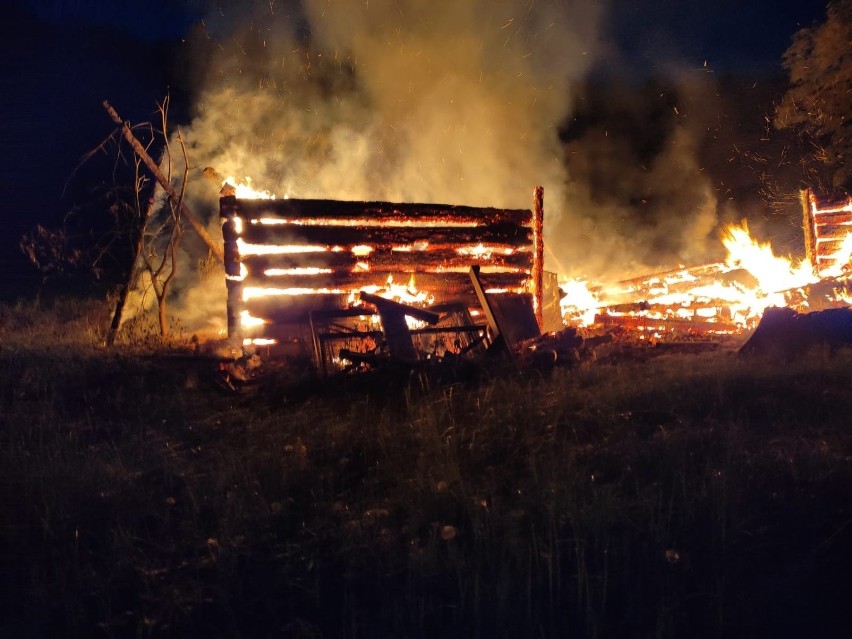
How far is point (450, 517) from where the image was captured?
3.93m

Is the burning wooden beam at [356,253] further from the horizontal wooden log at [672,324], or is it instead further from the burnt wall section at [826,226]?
the burnt wall section at [826,226]

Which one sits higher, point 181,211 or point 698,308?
point 181,211

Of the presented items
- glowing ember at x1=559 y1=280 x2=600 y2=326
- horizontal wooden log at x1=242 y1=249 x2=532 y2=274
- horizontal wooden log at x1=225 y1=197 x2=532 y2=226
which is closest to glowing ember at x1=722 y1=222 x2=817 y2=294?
glowing ember at x1=559 y1=280 x2=600 y2=326

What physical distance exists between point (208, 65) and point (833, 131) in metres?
16.9

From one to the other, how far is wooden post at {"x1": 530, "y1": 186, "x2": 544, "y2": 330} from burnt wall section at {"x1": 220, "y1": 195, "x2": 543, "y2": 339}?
0.09 feet

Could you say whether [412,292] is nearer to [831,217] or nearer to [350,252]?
[350,252]

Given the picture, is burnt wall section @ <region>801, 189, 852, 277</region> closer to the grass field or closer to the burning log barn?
the burning log barn

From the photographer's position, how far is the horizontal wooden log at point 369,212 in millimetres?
10047

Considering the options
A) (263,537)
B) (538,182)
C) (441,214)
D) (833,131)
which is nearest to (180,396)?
(263,537)

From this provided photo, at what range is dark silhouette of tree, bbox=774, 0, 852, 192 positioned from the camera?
17.3m

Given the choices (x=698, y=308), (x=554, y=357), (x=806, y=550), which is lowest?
(x=806, y=550)

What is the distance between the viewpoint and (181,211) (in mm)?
12617

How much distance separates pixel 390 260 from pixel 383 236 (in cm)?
39

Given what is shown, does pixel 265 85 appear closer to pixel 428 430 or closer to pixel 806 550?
pixel 428 430
